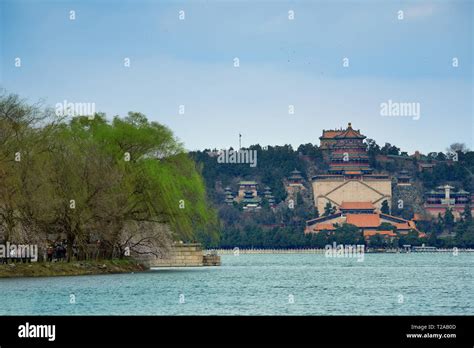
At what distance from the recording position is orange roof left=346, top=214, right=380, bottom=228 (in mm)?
177375

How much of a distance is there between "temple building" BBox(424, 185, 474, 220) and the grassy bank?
130 metres

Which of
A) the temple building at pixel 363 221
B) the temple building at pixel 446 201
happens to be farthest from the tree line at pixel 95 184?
the temple building at pixel 446 201

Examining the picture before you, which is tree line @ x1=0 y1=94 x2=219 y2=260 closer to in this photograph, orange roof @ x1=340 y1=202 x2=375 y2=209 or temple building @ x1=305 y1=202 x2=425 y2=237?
temple building @ x1=305 y1=202 x2=425 y2=237

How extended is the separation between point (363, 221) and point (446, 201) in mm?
18681

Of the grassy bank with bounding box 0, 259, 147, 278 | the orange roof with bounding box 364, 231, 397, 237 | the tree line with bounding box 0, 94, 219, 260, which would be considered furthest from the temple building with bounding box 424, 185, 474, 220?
the grassy bank with bounding box 0, 259, 147, 278

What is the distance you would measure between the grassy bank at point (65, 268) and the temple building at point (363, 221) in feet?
373

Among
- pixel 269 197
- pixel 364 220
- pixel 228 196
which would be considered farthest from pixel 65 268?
pixel 269 197

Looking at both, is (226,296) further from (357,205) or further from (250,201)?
(250,201)

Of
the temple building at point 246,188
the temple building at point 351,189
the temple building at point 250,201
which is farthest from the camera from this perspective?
the temple building at point 246,188

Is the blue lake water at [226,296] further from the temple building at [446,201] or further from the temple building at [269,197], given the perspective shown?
the temple building at [269,197]

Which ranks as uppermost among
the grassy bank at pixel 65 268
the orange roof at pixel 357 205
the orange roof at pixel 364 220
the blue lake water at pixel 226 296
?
the orange roof at pixel 357 205

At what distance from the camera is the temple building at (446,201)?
188250 millimetres
